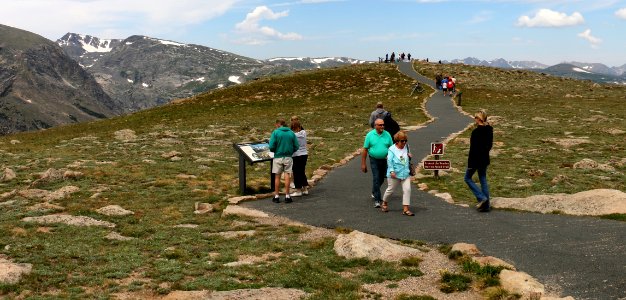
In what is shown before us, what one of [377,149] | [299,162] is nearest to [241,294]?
[377,149]

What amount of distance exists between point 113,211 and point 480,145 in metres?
12.8

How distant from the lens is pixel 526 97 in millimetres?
63344

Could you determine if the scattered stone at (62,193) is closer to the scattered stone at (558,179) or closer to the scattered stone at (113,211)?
the scattered stone at (113,211)

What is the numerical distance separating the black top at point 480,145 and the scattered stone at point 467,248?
476 centimetres

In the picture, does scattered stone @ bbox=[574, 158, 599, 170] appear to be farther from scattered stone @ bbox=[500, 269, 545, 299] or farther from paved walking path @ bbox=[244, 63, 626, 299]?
scattered stone @ bbox=[500, 269, 545, 299]

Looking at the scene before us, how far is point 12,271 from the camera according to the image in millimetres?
10211

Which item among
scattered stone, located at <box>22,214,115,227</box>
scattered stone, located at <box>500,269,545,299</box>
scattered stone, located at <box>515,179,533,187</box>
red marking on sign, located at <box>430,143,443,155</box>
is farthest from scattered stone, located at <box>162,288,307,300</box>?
scattered stone, located at <box>515,179,533,187</box>

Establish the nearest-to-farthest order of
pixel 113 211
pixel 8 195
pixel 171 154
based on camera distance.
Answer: pixel 113 211
pixel 8 195
pixel 171 154

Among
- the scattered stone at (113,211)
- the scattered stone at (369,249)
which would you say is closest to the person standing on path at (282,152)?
the scattered stone at (113,211)

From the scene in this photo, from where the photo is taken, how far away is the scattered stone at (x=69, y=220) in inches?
588

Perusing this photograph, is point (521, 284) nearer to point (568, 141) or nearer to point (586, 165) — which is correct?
point (586, 165)

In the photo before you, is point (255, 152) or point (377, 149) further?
point (255, 152)

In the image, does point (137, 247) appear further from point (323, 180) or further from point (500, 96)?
point (500, 96)

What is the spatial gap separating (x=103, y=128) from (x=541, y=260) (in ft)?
177
